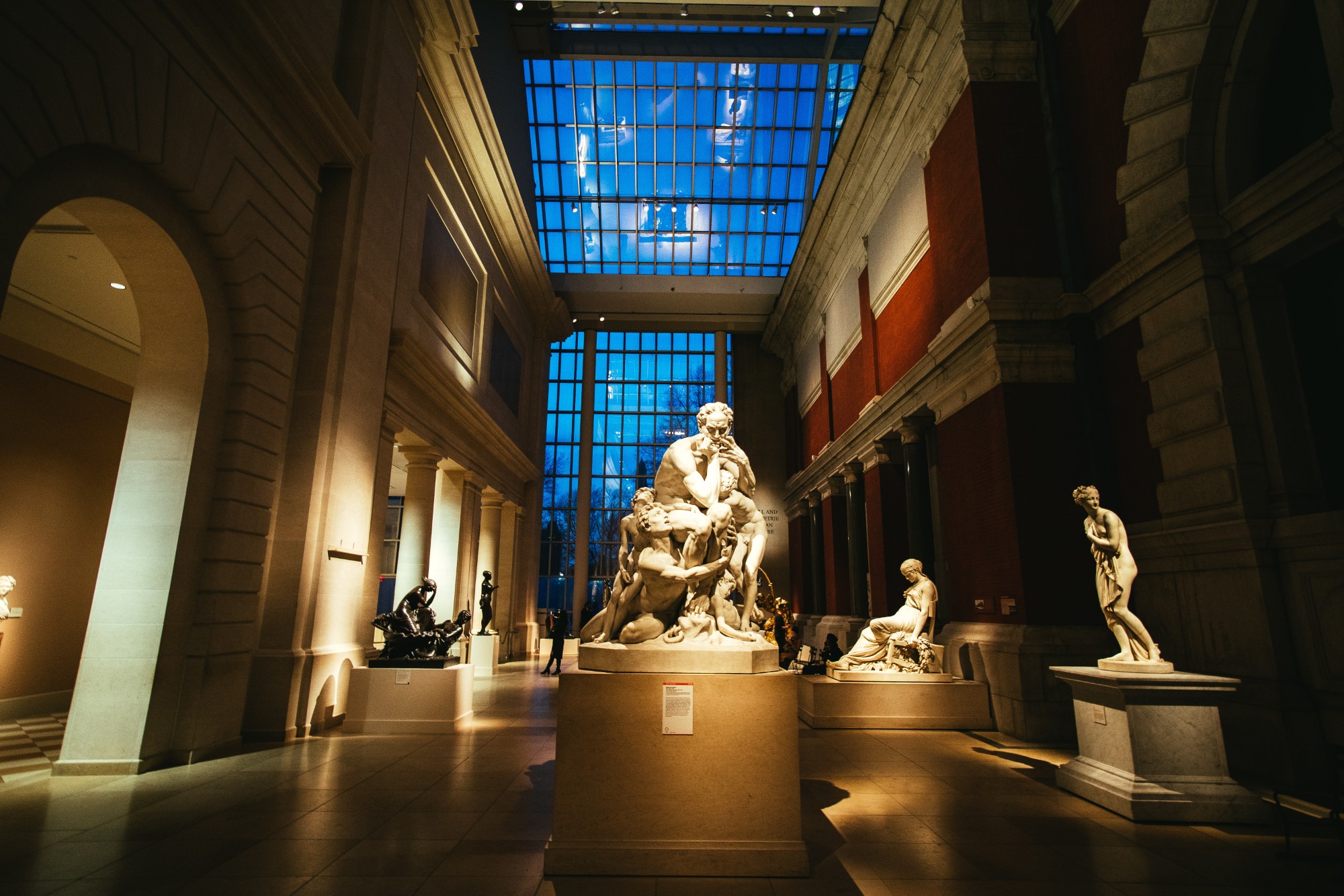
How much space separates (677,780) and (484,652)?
14002mm

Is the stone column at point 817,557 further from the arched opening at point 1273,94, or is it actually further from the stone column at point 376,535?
the arched opening at point 1273,94

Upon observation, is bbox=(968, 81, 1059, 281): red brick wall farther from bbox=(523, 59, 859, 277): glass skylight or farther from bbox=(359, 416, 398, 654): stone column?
bbox=(523, 59, 859, 277): glass skylight

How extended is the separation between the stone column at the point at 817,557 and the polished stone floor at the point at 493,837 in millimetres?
15979

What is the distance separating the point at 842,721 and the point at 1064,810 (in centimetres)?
423

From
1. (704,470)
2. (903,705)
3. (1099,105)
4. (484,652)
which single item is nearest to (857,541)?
(903,705)

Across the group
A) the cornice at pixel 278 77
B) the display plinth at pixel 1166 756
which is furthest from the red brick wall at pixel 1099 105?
the cornice at pixel 278 77

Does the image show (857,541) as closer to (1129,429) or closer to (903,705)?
(903,705)

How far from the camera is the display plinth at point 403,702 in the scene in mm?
8859

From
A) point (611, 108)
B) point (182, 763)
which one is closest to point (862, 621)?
point (182, 763)

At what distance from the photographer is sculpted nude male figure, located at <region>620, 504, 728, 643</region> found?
15.2 ft

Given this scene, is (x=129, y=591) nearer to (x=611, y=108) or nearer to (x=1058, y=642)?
(x=1058, y=642)

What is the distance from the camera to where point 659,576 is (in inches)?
184

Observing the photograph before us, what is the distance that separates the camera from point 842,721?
9570 mm

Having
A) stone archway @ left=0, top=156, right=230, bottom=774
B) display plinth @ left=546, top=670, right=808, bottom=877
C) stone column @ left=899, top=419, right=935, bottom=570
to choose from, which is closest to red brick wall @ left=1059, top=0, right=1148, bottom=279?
stone column @ left=899, top=419, right=935, bottom=570
